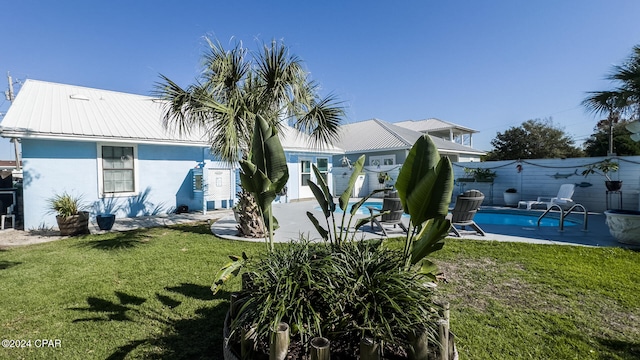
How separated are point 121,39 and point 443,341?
15.0m

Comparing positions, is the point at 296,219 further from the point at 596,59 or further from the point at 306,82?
the point at 596,59

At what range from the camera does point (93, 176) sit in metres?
10.8

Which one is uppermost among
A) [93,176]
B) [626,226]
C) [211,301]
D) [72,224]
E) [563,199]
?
[93,176]

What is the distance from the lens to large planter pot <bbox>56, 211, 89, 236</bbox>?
8727 millimetres

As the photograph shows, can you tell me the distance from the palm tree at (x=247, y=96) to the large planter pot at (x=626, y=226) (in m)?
7.24

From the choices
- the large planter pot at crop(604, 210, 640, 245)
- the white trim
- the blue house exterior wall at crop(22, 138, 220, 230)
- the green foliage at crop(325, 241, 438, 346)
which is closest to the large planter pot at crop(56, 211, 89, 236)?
the blue house exterior wall at crop(22, 138, 220, 230)

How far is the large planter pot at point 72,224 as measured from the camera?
8727 mm

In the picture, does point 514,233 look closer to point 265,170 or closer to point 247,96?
point 265,170

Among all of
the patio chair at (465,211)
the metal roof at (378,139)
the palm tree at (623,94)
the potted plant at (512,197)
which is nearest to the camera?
the patio chair at (465,211)

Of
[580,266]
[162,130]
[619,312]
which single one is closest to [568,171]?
[580,266]

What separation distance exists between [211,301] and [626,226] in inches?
365

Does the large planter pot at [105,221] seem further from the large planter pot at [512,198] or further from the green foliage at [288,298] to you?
the large planter pot at [512,198]

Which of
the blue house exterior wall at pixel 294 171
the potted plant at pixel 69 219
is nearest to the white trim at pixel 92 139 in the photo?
the potted plant at pixel 69 219

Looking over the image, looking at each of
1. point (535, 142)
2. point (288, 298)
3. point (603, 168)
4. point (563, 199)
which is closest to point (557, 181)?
point (563, 199)
